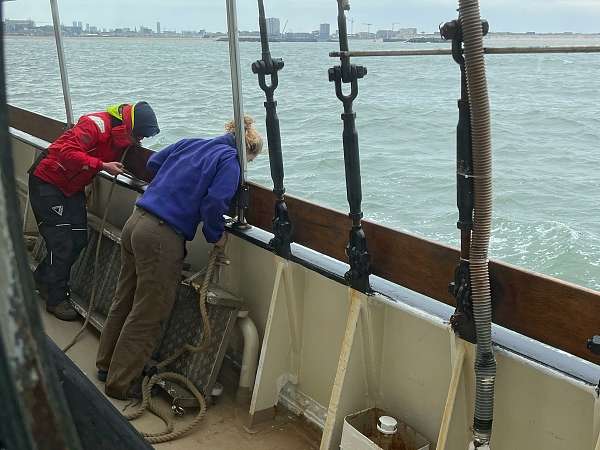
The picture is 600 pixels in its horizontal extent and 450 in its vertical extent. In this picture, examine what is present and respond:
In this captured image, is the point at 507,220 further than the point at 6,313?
Yes

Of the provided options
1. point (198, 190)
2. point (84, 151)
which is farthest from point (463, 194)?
point (84, 151)

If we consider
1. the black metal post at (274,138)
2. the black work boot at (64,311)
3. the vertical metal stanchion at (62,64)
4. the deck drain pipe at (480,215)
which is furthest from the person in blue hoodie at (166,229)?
the vertical metal stanchion at (62,64)

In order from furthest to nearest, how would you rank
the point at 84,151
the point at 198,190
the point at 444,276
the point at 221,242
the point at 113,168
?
the point at 84,151 → the point at 113,168 → the point at 221,242 → the point at 198,190 → the point at 444,276

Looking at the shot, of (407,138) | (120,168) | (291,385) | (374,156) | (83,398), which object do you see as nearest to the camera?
(83,398)

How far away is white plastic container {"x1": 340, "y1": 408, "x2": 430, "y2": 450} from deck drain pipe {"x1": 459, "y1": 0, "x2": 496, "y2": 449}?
0.48m

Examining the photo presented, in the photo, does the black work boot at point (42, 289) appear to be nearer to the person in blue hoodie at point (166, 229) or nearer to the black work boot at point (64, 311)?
the black work boot at point (64, 311)

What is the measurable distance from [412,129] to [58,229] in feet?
35.8

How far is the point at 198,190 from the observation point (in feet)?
10.3

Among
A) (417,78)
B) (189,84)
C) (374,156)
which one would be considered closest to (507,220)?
(374,156)

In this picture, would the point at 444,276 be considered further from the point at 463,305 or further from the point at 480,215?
the point at 480,215

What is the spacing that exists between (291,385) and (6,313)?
281 cm

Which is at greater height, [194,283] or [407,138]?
[194,283]

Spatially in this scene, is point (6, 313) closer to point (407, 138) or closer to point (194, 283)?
point (194, 283)

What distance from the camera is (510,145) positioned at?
12.6 meters
